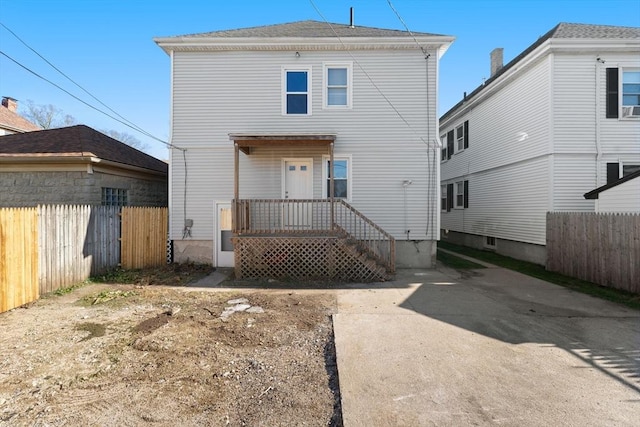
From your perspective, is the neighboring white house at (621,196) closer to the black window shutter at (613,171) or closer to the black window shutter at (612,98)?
the black window shutter at (613,171)

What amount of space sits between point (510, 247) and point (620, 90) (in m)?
6.33

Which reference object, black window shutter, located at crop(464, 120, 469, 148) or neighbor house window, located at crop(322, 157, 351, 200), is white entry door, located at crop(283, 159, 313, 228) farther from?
black window shutter, located at crop(464, 120, 469, 148)

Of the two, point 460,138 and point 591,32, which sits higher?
point 591,32

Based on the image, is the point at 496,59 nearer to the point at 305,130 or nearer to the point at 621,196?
the point at 621,196

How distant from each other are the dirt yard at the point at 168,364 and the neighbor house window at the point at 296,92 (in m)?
6.58

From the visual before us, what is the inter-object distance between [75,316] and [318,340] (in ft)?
14.8

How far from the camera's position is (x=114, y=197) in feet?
34.8

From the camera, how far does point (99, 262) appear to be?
8977mm

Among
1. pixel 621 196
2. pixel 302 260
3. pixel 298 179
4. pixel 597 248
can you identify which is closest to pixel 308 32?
pixel 298 179

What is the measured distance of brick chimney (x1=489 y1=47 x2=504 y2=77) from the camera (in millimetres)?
16125

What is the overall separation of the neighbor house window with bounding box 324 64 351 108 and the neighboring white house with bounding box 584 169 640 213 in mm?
7765

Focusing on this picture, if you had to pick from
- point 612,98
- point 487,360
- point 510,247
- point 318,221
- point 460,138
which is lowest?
point 487,360

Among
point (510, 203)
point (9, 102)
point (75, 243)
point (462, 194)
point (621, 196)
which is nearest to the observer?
point (75, 243)

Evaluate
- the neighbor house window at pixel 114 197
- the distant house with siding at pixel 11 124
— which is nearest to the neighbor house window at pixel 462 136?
the neighbor house window at pixel 114 197
